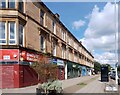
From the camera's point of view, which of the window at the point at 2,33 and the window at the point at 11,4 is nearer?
the window at the point at 2,33

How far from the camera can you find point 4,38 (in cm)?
2462

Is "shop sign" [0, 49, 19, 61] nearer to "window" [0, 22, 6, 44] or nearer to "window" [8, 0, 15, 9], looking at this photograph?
"window" [0, 22, 6, 44]

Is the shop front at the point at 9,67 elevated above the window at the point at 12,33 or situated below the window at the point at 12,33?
below

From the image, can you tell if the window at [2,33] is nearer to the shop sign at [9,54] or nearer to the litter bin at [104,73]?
the shop sign at [9,54]

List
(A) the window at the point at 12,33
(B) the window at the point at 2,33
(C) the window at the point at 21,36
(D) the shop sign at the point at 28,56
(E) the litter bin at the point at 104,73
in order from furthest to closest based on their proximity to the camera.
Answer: (E) the litter bin at the point at 104,73, (C) the window at the point at 21,36, (D) the shop sign at the point at 28,56, (A) the window at the point at 12,33, (B) the window at the point at 2,33

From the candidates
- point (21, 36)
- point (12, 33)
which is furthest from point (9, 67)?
point (21, 36)

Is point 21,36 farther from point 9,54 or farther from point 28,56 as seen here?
point 9,54

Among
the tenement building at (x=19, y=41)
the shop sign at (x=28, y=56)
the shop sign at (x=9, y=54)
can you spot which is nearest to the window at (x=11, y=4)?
the tenement building at (x=19, y=41)

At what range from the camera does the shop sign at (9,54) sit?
78.9 feet

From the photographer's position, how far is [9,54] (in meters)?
24.1

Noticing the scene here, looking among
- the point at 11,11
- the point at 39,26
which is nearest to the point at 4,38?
the point at 11,11

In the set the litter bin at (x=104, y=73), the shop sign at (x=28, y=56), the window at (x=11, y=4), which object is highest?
the window at (x=11, y=4)

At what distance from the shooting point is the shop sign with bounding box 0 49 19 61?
2405 centimetres

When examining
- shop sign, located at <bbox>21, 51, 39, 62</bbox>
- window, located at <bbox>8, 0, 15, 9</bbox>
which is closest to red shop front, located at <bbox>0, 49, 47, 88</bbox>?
shop sign, located at <bbox>21, 51, 39, 62</bbox>
